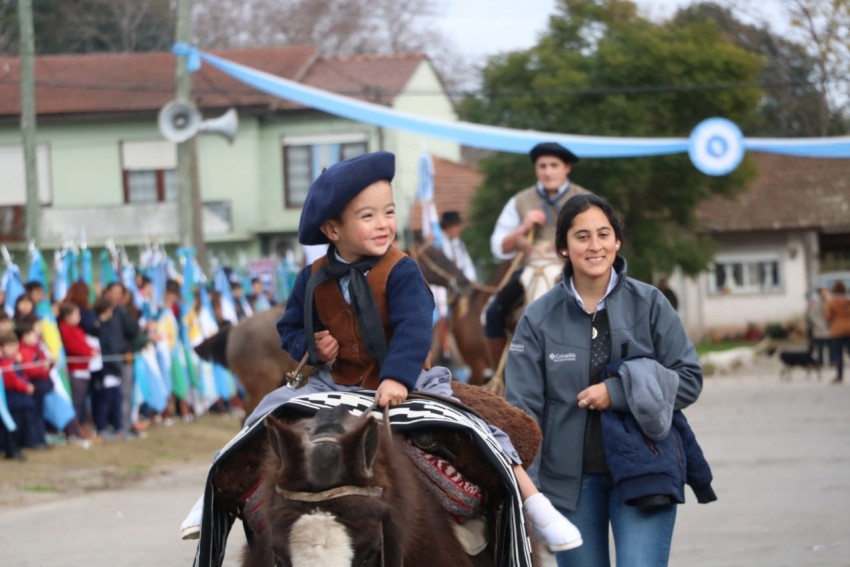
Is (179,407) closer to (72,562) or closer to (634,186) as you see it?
(72,562)

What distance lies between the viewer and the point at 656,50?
118 ft

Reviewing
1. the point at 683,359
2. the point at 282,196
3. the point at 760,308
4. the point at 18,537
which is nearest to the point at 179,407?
the point at 18,537

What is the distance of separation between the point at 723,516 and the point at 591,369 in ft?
17.0

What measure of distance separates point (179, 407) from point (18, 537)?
9622 millimetres

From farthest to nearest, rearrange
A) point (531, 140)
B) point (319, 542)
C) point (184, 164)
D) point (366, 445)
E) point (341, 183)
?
point (184, 164) < point (531, 140) < point (341, 183) < point (366, 445) < point (319, 542)

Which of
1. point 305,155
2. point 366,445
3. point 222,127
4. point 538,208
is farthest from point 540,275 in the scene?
point 305,155

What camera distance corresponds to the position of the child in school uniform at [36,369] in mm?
15250

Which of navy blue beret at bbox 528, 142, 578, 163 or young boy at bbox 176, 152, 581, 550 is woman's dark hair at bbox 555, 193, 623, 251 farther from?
navy blue beret at bbox 528, 142, 578, 163

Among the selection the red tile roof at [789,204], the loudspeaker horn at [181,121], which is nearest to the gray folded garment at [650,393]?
the loudspeaker horn at [181,121]

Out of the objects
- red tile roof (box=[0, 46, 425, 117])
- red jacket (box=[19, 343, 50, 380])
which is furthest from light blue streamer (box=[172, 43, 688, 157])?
red tile roof (box=[0, 46, 425, 117])

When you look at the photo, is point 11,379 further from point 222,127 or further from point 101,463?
point 222,127

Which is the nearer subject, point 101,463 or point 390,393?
point 390,393

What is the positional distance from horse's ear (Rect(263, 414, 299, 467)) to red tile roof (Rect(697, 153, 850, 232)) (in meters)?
47.6

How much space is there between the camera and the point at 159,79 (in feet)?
147
